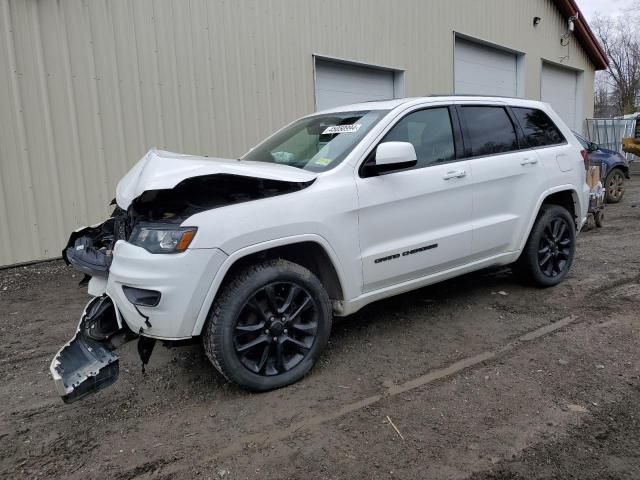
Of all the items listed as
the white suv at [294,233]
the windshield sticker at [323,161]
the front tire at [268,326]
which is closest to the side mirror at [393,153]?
the white suv at [294,233]

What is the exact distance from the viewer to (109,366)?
287cm

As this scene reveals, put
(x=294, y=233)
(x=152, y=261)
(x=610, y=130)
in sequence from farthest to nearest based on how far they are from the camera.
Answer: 1. (x=610, y=130)
2. (x=294, y=233)
3. (x=152, y=261)

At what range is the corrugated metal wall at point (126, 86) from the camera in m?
5.98

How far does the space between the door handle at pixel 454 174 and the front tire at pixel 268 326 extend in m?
1.40

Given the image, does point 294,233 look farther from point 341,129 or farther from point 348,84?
point 348,84

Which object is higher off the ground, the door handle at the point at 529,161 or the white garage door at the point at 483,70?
the white garage door at the point at 483,70

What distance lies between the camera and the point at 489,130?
14.6 feet

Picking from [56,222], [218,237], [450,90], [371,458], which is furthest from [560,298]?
[450,90]

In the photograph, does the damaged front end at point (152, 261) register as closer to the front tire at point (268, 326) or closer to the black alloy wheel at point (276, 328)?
the front tire at point (268, 326)

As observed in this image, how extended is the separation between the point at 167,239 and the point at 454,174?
2.30m

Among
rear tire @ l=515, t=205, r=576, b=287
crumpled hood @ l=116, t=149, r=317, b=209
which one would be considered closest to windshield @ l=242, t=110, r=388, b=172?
crumpled hood @ l=116, t=149, r=317, b=209

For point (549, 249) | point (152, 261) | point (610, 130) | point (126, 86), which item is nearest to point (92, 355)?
point (152, 261)

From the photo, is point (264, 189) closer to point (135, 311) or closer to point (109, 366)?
point (135, 311)

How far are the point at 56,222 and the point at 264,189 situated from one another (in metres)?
4.25
